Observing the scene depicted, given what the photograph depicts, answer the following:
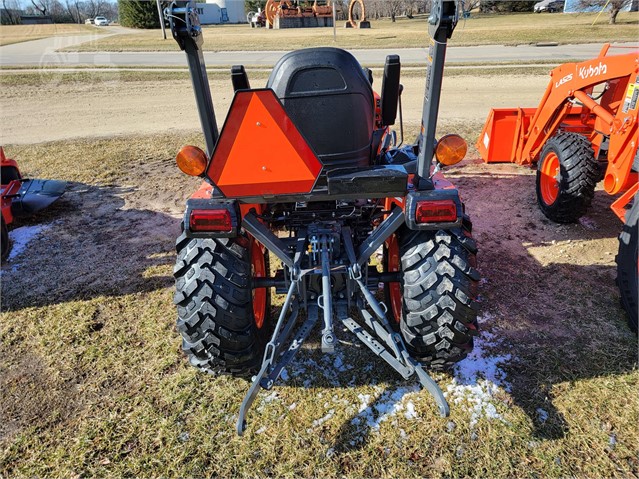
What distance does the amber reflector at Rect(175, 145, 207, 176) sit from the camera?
236cm

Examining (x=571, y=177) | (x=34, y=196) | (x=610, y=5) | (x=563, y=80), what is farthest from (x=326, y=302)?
(x=610, y=5)

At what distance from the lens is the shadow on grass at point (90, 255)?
381 cm

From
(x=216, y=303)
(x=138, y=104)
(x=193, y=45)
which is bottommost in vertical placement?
(x=138, y=104)

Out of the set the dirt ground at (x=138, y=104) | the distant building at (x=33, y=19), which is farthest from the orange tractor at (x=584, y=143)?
the distant building at (x=33, y=19)

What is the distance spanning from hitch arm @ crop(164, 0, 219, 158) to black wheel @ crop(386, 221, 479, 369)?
1.23 metres

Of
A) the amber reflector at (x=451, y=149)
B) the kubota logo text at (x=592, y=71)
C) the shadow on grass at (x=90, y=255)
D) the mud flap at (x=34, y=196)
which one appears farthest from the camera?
the mud flap at (x=34, y=196)

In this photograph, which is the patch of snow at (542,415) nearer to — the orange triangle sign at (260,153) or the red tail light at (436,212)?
the red tail light at (436,212)

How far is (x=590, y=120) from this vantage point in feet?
16.9

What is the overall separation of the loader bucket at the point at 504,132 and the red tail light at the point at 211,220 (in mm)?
4359

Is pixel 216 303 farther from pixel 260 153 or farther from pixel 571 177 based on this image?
pixel 571 177

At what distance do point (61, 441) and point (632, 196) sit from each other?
4200mm

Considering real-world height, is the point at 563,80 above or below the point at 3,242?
above

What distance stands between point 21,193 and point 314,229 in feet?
13.2

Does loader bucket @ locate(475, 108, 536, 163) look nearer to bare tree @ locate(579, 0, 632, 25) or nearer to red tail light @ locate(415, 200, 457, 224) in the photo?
red tail light @ locate(415, 200, 457, 224)
